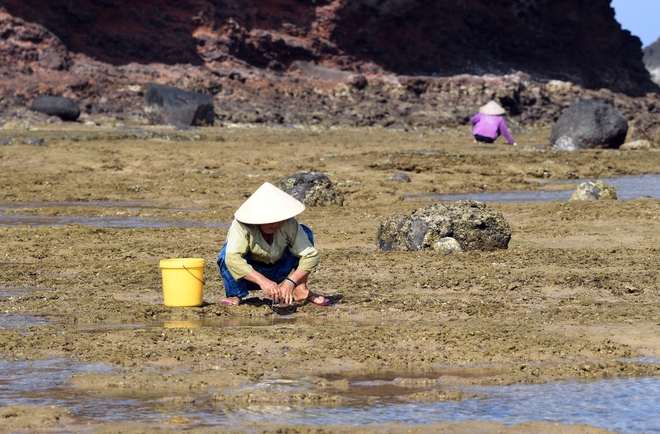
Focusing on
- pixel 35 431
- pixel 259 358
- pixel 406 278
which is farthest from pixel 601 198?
pixel 35 431

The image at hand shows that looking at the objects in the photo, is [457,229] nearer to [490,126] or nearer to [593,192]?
[593,192]

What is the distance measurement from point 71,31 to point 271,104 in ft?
20.0

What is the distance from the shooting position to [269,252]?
7.25 metres

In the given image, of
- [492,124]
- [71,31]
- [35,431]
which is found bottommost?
[35,431]

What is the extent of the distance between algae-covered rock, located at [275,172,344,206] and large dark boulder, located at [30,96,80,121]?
13.1 metres

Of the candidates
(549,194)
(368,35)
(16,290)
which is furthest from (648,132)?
(16,290)

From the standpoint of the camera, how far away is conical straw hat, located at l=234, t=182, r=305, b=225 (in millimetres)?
6855

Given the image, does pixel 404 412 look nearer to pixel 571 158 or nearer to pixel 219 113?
pixel 571 158

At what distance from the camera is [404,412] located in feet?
15.9

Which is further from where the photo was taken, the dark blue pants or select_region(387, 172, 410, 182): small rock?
select_region(387, 172, 410, 182): small rock

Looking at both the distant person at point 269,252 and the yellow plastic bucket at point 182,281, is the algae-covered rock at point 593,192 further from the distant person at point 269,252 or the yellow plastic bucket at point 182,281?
the yellow plastic bucket at point 182,281

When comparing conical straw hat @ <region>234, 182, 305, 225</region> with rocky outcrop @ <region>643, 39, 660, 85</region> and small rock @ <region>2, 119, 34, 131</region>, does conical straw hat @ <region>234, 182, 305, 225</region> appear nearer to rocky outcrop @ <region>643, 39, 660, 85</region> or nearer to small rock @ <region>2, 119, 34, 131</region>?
small rock @ <region>2, 119, 34, 131</region>

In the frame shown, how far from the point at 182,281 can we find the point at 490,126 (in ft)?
54.7

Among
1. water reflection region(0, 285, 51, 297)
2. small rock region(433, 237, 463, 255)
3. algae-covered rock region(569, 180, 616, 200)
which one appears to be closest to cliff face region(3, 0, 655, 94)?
algae-covered rock region(569, 180, 616, 200)
